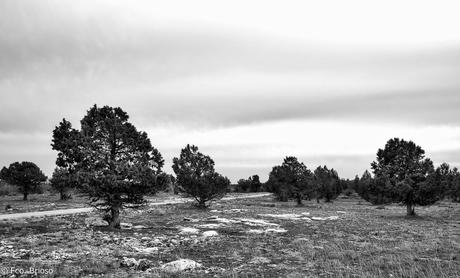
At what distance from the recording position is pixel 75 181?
77.0 feet

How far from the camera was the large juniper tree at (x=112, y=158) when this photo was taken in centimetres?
2342

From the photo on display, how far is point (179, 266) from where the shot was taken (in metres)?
14.6

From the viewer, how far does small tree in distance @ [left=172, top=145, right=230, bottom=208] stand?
153ft

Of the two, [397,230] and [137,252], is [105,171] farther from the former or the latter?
[397,230]

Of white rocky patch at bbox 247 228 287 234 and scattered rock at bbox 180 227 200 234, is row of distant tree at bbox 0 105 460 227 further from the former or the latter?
white rocky patch at bbox 247 228 287 234

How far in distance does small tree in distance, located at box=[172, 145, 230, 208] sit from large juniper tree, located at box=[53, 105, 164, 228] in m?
21.7

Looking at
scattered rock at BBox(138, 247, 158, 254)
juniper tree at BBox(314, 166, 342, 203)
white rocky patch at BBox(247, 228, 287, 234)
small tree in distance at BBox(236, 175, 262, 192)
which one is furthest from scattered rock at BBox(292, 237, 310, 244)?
small tree in distance at BBox(236, 175, 262, 192)

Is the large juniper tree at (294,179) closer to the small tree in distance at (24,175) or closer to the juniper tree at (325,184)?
the juniper tree at (325,184)

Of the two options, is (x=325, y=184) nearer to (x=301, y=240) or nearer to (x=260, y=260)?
(x=301, y=240)

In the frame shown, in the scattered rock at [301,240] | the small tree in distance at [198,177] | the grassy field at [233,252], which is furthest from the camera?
the small tree in distance at [198,177]

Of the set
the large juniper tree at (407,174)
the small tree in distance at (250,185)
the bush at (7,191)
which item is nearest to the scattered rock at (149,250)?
the large juniper tree at (407,174)

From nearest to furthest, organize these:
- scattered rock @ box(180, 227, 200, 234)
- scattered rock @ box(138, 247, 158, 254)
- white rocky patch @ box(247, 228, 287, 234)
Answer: scattered rock @ box(138, 247, 158, 254), scattered rock @ box(180, 227, 200, 234), white rocky patch @ box(247, 228, 287, 234)

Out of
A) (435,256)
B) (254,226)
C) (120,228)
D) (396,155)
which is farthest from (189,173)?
(435,256)

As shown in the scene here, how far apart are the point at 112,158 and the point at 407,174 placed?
1377 inches
